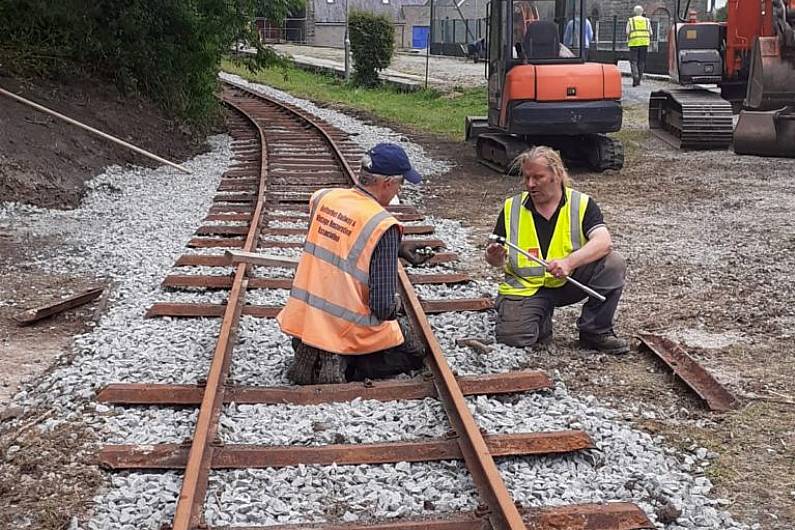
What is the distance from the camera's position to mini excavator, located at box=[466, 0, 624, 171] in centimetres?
A: 1321

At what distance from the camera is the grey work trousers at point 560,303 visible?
632 cm

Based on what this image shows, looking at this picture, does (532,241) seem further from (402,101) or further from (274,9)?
(402,101)

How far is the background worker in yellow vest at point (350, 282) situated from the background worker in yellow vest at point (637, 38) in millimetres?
20665

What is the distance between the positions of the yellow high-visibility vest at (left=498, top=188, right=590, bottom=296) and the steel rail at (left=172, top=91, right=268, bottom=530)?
5.86 feet

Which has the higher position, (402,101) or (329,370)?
(402,101)

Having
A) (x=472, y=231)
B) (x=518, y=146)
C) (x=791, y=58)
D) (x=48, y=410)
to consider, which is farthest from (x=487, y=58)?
(x=48, y=410)

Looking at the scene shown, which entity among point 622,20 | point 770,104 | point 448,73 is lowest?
point 770,104

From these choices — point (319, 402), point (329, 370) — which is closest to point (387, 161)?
point (329, 370)

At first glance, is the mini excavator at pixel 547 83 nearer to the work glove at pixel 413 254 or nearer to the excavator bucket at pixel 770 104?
the excavator bucket at pixel 770 104

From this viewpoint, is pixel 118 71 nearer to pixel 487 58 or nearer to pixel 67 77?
pixel 67 77

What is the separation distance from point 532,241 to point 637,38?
20.4 metres

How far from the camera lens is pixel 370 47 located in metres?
31.1

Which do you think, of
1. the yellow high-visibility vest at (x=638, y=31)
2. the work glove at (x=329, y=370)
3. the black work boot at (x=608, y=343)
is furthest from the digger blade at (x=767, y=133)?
the yellow high-visibility vest at (x=638, y=31)

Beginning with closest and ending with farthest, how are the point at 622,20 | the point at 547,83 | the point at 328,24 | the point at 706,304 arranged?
the point at 706,304 < the point at 547,83 < the point at 622,20 < the point at 328,24
